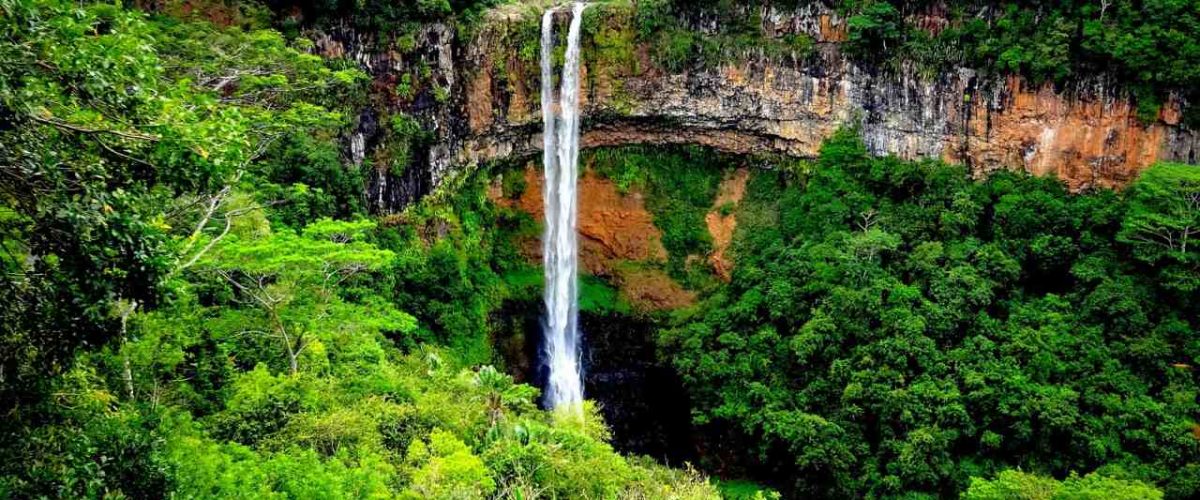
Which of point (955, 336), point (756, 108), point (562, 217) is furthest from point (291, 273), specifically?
point (756, 108)

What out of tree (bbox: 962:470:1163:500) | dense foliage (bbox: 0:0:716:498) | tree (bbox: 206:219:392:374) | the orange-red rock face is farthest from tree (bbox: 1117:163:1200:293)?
tree (bbox: 206:219:392:374)

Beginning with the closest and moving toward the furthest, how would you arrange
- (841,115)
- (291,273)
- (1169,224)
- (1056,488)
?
(291,273)
(1056,488)
(1169,224)
(841,115)

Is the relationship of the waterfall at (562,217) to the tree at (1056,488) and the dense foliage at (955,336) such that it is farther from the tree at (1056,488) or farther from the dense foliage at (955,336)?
the tree at (1056,488)

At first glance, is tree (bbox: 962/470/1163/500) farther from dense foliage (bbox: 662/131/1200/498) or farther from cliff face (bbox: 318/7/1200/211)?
cliff face (bbox: 318/7/1200/211)

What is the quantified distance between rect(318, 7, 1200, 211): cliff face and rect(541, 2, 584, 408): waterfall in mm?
413

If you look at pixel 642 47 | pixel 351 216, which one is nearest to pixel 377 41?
pixel 351 216

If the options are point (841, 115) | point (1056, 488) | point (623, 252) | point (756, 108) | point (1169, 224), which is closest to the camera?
point (1056, 488)

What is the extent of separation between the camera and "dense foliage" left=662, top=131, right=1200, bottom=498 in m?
20.5

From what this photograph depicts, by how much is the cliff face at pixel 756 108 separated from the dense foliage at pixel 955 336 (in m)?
0.89

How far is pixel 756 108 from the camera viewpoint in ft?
94.0

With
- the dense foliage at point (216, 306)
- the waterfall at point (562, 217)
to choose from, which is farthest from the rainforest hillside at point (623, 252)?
the waterfall at point (562, 217)

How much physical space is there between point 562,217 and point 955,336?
38.8 ft

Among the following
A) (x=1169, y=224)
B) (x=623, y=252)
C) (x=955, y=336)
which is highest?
(x=1169, y=224)

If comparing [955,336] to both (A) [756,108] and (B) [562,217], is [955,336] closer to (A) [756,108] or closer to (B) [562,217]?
(A) [756,108]
